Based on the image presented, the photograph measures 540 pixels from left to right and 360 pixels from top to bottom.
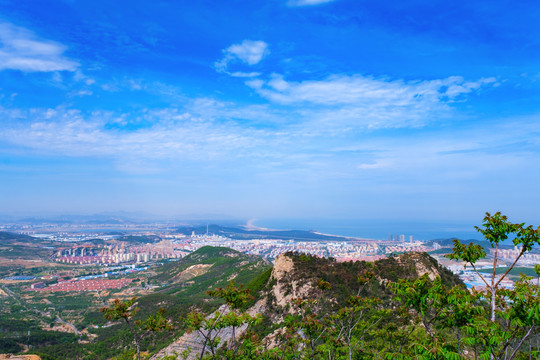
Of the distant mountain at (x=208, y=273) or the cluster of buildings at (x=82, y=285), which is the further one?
the cluster of buildings at (x=82, y=285)

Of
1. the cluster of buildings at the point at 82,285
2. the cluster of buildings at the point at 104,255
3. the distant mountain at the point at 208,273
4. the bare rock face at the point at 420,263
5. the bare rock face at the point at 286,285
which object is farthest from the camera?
the cluster of buildings at the point at 104,255

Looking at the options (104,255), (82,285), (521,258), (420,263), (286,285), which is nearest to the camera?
(420,263)

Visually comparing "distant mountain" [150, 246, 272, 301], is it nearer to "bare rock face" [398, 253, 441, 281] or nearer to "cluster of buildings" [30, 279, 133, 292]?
"cluster of buildings" [30, 279, 133, 292]

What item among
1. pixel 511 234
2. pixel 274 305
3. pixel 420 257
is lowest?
pixel 274 305

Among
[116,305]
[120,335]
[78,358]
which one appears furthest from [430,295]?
[120,335]

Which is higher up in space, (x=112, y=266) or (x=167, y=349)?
(x=167, y=349)

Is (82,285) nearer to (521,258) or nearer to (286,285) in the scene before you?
(286,285)

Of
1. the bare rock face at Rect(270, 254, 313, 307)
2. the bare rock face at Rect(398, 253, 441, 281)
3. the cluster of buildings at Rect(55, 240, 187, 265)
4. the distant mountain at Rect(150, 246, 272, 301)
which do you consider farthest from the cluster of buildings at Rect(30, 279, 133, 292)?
the bare rock face at Rect(398, 253, 441, 281)

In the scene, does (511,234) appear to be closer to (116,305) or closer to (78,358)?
(116,305)

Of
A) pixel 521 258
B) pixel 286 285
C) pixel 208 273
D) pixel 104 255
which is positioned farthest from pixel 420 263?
pixel 104 255

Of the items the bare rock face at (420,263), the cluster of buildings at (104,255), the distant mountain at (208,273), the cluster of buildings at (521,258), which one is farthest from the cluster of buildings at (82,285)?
the cluster of buildings at (521,258)

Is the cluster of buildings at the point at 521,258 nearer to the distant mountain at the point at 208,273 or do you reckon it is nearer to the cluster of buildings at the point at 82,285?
the distant mountain at the point at 208,273
